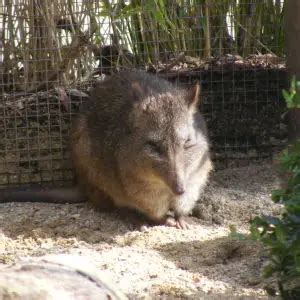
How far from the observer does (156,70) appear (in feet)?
25.8

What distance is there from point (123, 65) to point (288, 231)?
3.99m

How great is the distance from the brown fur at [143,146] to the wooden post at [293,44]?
0.96m

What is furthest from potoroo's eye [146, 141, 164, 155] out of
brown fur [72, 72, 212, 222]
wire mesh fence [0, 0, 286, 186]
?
wire mesh fence [0, 0, 286, 186]

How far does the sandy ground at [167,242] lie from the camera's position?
5.15 meters

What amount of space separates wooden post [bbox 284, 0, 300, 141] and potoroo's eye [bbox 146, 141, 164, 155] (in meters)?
1.51

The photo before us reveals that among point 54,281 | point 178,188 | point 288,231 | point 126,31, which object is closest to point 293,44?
point 126,31

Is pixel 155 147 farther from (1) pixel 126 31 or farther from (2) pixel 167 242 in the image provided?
(1) pixel 126 31

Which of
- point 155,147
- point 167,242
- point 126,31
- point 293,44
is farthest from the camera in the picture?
point 126,31

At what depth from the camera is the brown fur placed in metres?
6.47

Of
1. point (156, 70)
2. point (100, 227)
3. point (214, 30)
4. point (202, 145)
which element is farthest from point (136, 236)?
point (214, 30)

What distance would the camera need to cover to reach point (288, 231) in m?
4.26

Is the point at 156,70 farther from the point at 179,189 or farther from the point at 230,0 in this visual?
the point at 179,189

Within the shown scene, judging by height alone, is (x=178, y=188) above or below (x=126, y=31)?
below

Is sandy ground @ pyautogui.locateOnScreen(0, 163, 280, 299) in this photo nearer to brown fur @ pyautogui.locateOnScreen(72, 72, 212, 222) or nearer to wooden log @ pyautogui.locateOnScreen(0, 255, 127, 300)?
brown fur @ pyautogui.locateOnScreen(72, 72, 212, 222)
